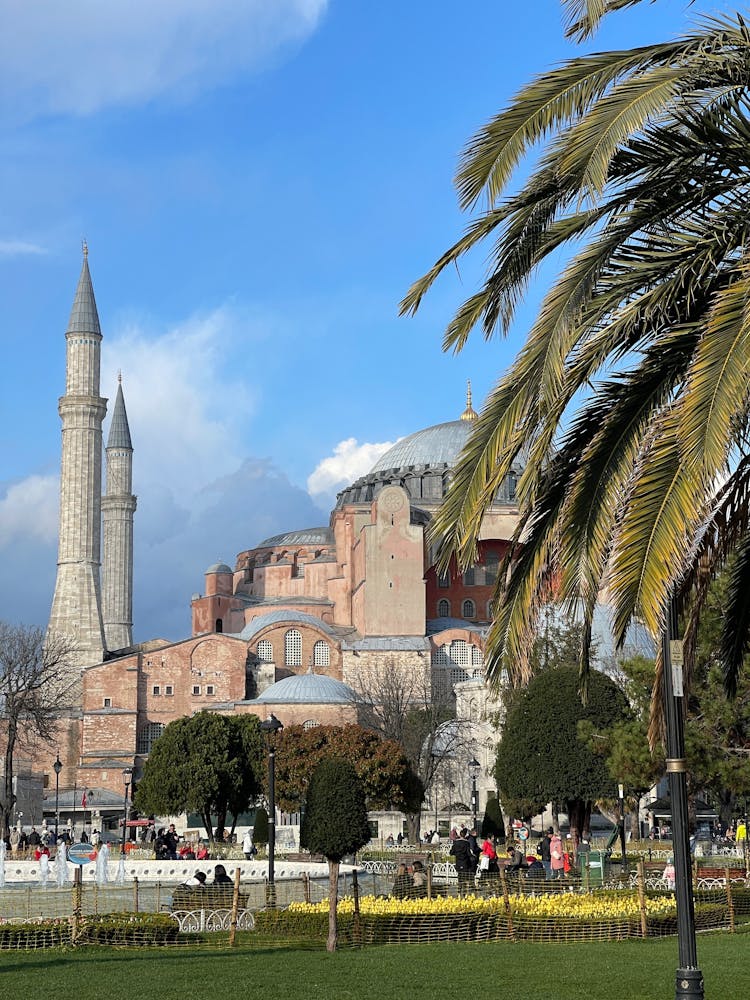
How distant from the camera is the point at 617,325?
6.79 metres

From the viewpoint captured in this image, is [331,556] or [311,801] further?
[331,556]

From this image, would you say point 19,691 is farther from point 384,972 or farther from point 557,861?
point 384,972

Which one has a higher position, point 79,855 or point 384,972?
point 79,855

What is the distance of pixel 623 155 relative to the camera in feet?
22.6

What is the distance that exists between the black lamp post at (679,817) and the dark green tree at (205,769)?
32675 millimetres

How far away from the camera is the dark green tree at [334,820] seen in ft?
40.3

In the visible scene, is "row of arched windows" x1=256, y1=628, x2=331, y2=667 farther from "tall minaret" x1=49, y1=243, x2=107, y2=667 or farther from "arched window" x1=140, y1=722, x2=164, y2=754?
"tall minaret" x1=49, y1=243, x2=107, y2=667

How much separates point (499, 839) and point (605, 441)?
3150 cm

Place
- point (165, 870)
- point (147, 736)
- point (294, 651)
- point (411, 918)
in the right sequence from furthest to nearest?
point (294, 651), point (147, 736), point (165, 870), point (411, 918)

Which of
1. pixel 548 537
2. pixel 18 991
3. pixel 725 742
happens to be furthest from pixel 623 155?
pixel 725 742

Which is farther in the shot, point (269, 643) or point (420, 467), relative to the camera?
point (420, 467)

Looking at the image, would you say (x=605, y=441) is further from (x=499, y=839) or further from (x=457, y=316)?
(x=499, y=839)

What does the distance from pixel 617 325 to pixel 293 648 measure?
5165 cm

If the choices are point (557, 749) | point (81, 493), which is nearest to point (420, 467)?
point (81, 493)
